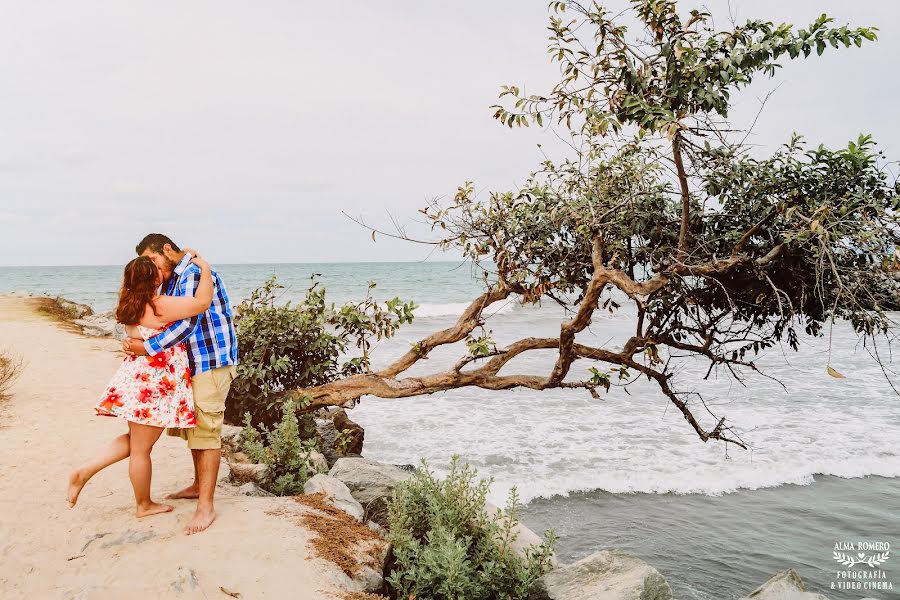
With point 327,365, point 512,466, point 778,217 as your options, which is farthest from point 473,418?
point 778,217

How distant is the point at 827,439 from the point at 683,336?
19.9 feet

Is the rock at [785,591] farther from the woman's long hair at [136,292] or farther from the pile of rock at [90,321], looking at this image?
the pile of rock at [90,321]

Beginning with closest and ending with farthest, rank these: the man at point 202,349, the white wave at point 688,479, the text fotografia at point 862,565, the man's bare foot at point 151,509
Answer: the man at point 202,349 → the man's bare foot at point 151,509 → the text fotografia at point 862,565 → the white wave at point 688,479

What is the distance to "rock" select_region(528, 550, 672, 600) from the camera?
4.45 meters

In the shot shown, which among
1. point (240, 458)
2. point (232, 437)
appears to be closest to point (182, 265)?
point (240, 458)

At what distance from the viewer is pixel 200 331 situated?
15.2 ft

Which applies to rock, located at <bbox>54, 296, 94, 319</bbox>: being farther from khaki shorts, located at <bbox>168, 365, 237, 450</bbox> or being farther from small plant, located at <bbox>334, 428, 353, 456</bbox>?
khaki shorts, located at <bbox>168, 365, 237, 450</bbox>

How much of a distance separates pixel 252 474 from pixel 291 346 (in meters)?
2.21

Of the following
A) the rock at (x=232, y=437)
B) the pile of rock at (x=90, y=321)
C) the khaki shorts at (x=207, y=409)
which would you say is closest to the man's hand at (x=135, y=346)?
the khaki shorts at (x=207, y=409)

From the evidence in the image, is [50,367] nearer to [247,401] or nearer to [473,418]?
[247,401]

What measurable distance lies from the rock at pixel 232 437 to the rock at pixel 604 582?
4.07m

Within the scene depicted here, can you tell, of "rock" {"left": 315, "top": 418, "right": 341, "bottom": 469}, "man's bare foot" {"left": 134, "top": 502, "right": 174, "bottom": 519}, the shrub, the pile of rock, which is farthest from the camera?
the pile of rock

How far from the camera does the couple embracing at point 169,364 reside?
4.42m

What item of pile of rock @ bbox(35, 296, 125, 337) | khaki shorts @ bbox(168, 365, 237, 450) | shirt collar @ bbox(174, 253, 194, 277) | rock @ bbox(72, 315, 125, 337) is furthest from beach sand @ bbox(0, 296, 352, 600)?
rock @ bbox(72, 315, 125, 337)
